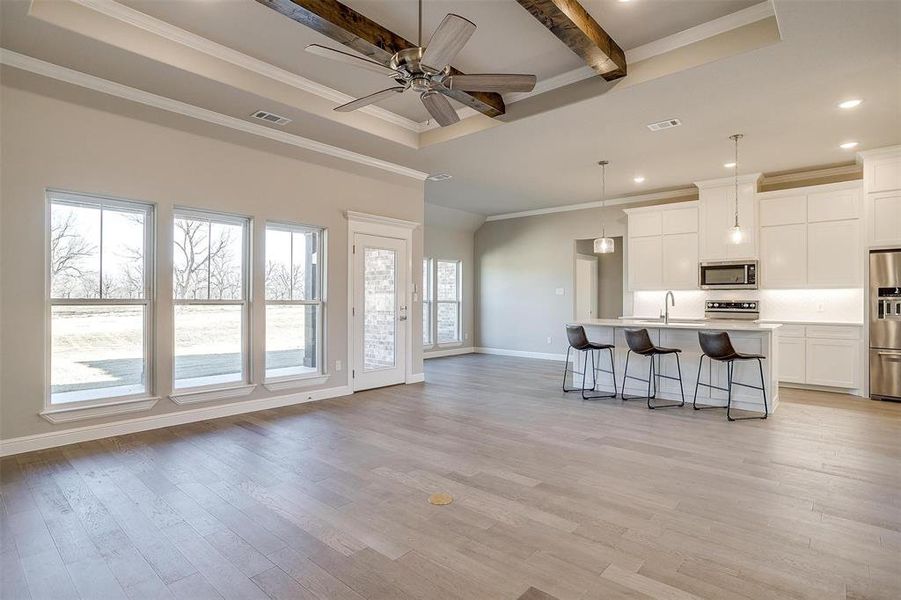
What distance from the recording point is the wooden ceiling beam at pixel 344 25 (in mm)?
2957

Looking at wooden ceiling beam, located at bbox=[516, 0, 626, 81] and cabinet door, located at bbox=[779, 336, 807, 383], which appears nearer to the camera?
wooden ceiling beam, located at bbox=[516, 0, 626, 81]

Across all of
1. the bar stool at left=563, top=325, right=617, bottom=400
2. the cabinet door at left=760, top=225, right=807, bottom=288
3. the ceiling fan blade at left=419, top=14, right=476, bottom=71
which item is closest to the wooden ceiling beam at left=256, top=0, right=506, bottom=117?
the ceiling fan blade at left=419, top=14, right=476, bottom=71

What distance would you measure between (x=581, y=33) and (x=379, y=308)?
13.3 feet

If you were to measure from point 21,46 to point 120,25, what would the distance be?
677 millimetres

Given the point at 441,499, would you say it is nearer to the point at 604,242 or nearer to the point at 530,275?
the point at 604,242

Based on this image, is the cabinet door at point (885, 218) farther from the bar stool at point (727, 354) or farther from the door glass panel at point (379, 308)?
the door glass panel at point (379, 308)

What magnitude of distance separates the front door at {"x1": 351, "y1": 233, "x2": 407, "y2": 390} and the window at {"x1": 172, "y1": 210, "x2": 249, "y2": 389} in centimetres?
141

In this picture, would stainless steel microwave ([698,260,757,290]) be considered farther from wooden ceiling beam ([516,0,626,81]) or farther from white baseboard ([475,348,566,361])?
wooden ceiling beam ([516,0,626,81])

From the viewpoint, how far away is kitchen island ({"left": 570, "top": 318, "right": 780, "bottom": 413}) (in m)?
4.86

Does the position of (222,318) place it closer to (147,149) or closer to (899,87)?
(147,149)

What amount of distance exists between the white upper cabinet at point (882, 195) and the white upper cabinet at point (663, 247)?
1964 millimetres

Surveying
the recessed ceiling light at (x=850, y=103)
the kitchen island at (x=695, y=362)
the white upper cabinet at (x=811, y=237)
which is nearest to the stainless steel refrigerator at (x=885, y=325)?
the white upper cabinet at (x=811, y=237)

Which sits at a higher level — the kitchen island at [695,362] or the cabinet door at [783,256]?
the cabinet door at [783,256]

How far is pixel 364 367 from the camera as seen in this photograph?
19.8ft
